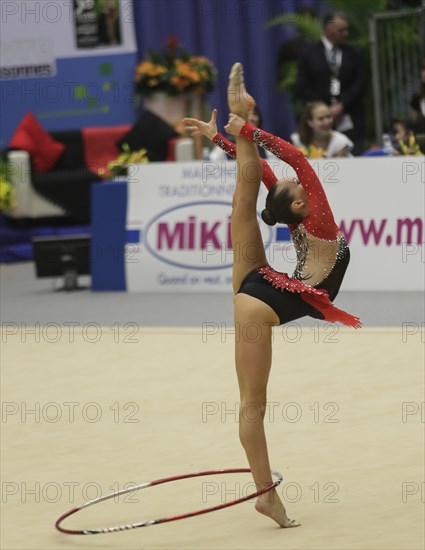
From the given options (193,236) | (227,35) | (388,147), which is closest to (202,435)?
(193,236)

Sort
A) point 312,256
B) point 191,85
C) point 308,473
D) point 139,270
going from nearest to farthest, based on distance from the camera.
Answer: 1. point 312,256
2. point 308,473
3. point 139,270
4. point 191,85

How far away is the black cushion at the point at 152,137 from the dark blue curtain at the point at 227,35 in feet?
4.21

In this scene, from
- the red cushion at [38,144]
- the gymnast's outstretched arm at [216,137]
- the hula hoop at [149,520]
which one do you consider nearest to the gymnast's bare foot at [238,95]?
the gymnast's outstretched arm at [216,137]

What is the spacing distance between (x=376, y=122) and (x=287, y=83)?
1093 millimetres

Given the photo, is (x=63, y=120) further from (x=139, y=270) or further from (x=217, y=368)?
(x=217, y=368)

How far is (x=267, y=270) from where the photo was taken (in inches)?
175

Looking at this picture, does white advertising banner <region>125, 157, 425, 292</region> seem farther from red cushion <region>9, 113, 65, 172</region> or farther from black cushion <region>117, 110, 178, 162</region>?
red cushion <region>9, 113, 65, 172</region>

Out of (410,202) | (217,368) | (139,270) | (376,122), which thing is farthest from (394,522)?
(376,122)

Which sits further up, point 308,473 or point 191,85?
point 191,85

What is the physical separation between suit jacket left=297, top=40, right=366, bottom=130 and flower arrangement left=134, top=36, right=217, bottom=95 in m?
1.34

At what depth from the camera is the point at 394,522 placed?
→ 14.8ft

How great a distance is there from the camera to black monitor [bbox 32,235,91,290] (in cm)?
996

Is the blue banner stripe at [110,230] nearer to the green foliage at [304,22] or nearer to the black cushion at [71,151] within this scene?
the black cushion at [71,151]

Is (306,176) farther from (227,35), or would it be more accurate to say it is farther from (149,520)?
(227,35)
